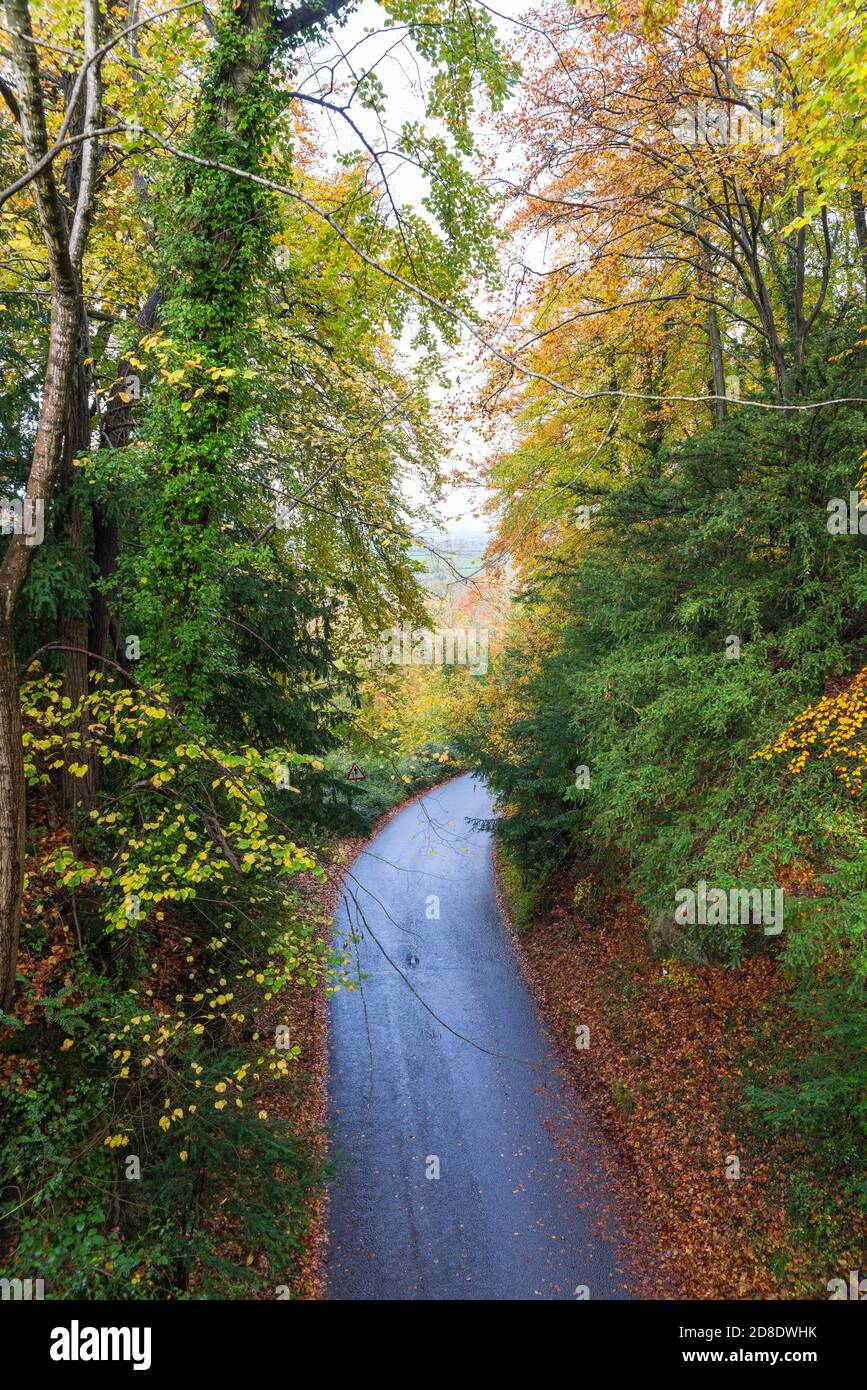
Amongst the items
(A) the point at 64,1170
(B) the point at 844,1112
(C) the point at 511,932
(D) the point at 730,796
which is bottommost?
(C) the point at 511,932

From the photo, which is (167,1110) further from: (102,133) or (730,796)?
(102,133)

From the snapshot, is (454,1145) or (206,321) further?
(454,1145)

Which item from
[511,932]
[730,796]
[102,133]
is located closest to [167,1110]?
[730,796]

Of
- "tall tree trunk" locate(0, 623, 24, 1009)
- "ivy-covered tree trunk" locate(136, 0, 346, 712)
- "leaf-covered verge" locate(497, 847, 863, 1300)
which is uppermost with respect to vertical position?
"ivy-covered tree trunk" locate(136, 0, 346, 712)

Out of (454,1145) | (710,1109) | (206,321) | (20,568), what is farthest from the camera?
(454,1145)

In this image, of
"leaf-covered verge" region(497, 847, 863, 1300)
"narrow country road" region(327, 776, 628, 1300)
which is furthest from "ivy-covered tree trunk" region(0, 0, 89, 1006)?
"leaf-covered verge" region(497, 847, 863, 1300)

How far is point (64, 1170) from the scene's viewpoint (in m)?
4.61

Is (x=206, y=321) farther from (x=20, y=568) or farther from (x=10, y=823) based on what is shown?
(x=10, y=823)

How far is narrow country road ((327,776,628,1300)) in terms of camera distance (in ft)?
22.3

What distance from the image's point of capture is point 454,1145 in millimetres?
8539

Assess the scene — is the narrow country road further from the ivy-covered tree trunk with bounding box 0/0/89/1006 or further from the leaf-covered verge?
the ivy-covered tree trunk with bounding box 0/0/89/1006

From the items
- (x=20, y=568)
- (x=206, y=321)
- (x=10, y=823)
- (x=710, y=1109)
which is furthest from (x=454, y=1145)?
(x=206, y=321)

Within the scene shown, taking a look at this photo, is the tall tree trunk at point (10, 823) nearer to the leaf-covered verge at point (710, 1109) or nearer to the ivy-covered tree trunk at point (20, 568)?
the ivy-covered tree trunk at point (20, 568)
